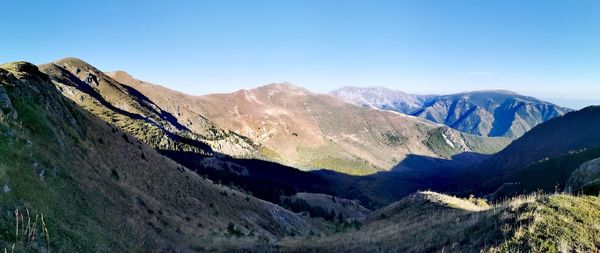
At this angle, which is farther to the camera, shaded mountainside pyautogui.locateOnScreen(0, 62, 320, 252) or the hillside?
shaded mountainside pyautogui.locateOnScreen(0, 62, 320, 252)

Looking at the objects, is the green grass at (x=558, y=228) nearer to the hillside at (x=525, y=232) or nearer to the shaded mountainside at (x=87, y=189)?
the hillside at (x=525, y=232)

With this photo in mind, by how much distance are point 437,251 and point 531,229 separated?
3679 mm

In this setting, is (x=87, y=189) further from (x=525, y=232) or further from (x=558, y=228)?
(x=558, y=228)

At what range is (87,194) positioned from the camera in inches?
948

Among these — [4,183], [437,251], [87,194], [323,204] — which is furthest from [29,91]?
[323,204]

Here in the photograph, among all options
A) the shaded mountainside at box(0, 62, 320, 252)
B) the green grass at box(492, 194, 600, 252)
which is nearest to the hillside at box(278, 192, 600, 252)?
the green grass at box(492, 194, 600, 252)

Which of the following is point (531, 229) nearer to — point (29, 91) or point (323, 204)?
point (29, 91)

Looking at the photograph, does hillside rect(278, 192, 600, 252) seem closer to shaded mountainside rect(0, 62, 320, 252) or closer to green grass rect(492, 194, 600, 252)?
green grass rect(492, 194, 600, 252)

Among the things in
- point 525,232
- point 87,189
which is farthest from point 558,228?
point 87,189

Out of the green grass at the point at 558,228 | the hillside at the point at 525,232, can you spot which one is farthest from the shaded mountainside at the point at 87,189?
the green grass at the point at 558,228

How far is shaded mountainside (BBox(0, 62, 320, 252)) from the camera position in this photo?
15.7 meters

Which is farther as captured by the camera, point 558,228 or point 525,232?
point 525,232

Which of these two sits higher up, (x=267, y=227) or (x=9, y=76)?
(x=9, y=76)

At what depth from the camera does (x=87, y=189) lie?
82.7ft
